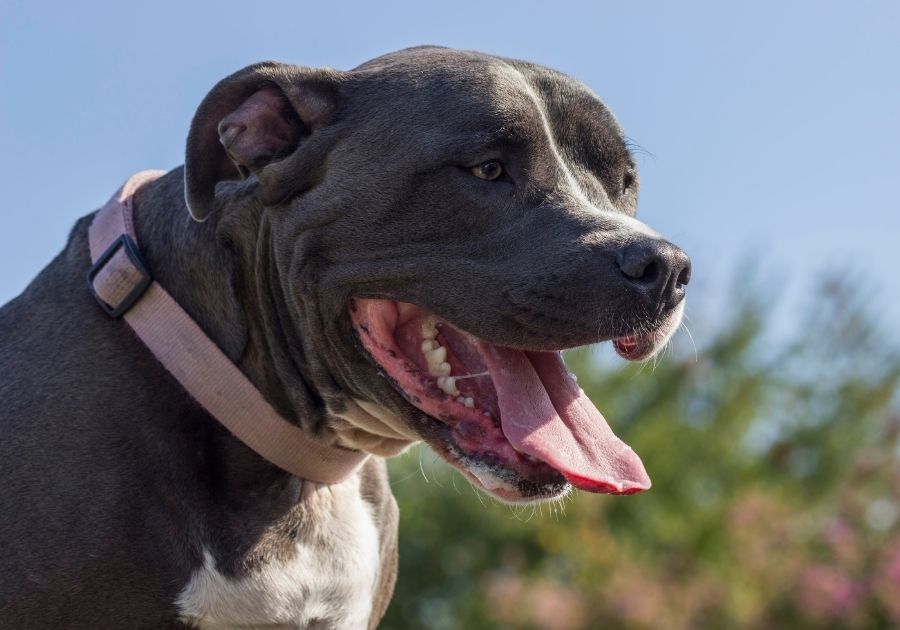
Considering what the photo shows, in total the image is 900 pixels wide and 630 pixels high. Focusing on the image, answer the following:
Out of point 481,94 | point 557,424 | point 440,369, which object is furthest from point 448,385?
point 481,94

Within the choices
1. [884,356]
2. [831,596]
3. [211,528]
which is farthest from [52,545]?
[884,356]

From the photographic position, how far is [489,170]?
11.4ft

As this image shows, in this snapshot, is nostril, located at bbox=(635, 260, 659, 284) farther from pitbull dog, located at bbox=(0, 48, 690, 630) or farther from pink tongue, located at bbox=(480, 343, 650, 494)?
pink tongue, located at bbox=(480, 343, 650, 494)

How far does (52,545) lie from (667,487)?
14.7 metres

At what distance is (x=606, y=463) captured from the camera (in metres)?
3.40

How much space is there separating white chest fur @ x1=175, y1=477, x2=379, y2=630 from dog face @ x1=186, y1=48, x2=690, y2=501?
303 millimetres

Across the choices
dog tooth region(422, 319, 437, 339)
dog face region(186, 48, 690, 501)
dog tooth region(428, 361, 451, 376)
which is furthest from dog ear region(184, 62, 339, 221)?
dog tooth region(428, 361, 451, 376)

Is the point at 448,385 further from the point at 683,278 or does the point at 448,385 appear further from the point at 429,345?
the point at 683,278

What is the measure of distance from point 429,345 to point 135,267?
2.83 feet

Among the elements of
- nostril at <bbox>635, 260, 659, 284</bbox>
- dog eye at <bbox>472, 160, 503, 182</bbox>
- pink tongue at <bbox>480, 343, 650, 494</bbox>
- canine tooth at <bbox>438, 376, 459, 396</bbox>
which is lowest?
pink tongue at <bbox>480, 343, 650, 494</bbox>

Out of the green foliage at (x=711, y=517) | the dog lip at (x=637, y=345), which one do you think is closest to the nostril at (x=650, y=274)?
the dog lip at (x=637, y=345)

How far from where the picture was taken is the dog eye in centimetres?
345

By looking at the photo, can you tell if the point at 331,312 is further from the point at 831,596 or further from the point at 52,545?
the point at 831,596

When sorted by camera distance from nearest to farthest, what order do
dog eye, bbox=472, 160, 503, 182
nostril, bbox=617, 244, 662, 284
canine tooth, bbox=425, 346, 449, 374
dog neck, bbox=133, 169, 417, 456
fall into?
1. nostril, bbox=617, 244, 662, 284
2. dog eye, bbox=472, 160, 503, 182
3. canine tooth, bbox=425, 346, 449, 374
4. dog neck, bbox=133, 169, 417, 456
